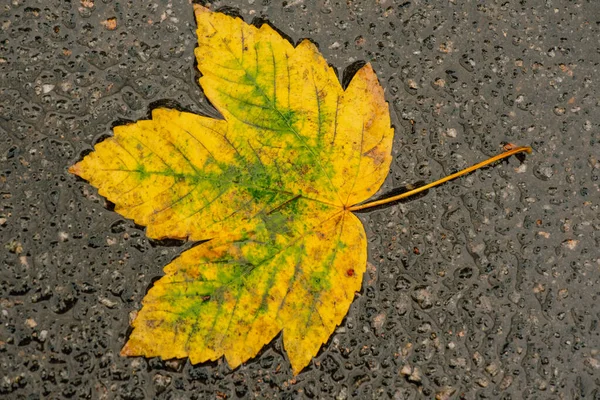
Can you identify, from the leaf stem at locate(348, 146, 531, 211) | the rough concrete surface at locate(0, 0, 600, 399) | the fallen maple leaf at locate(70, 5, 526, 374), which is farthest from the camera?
the leaf stem at locate(348, 146, 531, 211)

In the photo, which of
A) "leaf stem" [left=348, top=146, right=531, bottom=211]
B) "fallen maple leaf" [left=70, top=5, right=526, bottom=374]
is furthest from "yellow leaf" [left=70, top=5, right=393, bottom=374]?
"leaf stem" [left=348, top=146, right=531, bottom=211]

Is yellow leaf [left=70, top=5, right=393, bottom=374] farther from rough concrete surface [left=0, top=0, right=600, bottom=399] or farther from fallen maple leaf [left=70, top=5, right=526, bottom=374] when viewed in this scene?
rough concrete surface [left=0, top=0, right=600, bottom=399]

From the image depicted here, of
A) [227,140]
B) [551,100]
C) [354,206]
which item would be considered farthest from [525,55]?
[227,140]

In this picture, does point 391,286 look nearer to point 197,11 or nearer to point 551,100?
point 551,100

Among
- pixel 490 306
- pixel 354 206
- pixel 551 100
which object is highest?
pixel 551 100

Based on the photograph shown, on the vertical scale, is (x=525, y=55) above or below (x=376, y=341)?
above

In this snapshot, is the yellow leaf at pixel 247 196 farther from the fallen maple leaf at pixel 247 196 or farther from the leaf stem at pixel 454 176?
the leaf stem at pixel 454 176

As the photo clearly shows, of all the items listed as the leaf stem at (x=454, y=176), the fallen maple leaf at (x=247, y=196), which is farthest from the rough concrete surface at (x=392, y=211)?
the fallen maple leaf at (x=247, y=196)
